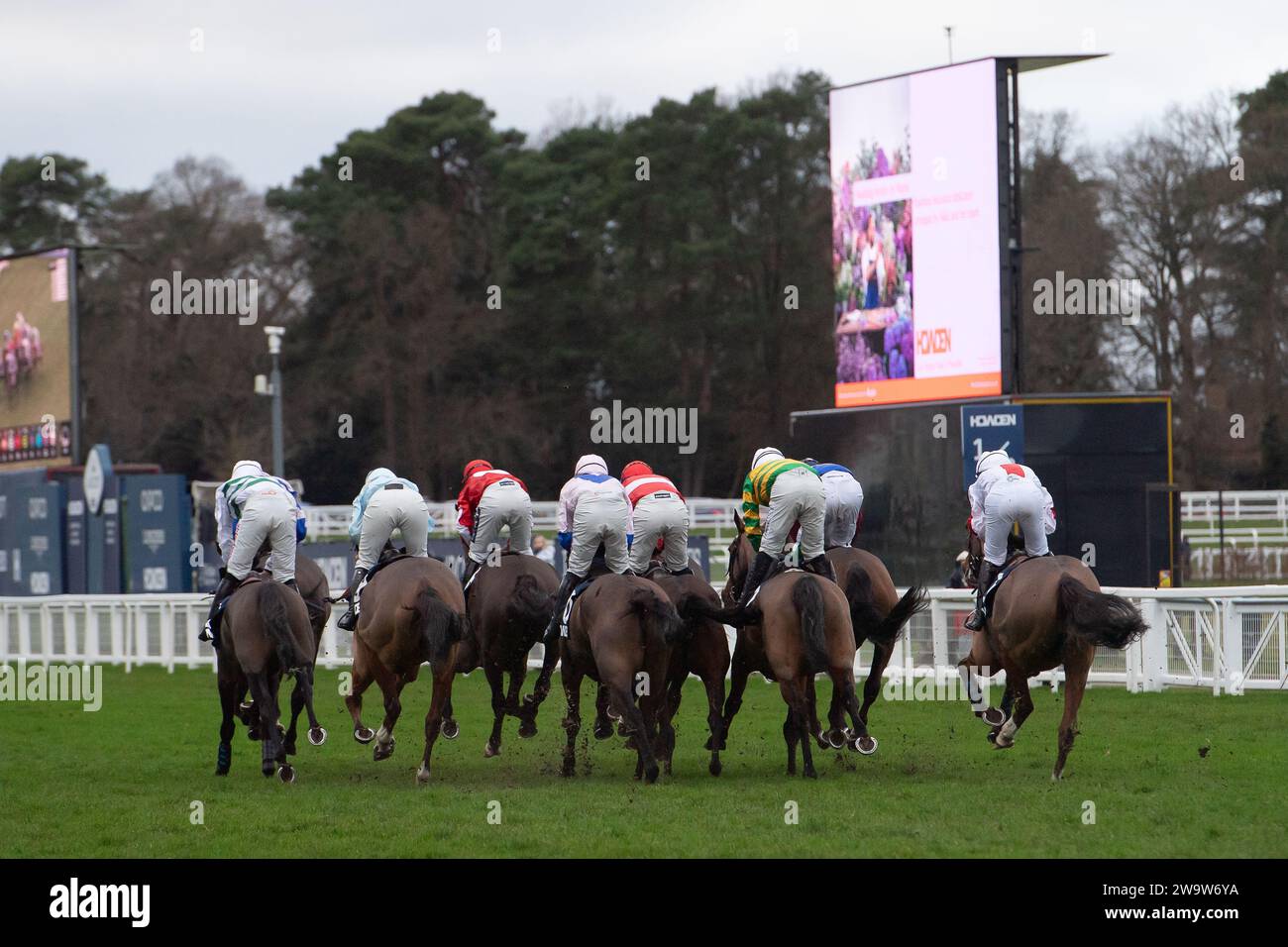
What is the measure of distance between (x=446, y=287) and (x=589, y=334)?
3.84 metres

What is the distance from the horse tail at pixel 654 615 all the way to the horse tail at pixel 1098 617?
6.81 ft

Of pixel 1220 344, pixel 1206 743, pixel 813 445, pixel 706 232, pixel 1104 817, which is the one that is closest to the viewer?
pixel 1104 817

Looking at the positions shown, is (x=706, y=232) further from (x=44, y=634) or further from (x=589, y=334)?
(x=44, y=634)

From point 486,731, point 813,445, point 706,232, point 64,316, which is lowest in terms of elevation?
point 486,731

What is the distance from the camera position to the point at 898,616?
10695 mm

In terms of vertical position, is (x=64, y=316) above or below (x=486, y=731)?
above

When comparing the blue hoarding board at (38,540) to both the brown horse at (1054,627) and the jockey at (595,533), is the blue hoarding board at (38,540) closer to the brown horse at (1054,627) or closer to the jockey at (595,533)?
the jockey at (595,533)

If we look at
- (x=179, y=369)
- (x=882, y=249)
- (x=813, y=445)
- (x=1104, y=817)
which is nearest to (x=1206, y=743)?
(x=1104, y=817)

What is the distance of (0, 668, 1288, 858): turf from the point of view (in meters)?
8.02

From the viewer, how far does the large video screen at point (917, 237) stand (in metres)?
20.9

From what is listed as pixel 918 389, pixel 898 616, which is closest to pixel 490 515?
pixel 898 616

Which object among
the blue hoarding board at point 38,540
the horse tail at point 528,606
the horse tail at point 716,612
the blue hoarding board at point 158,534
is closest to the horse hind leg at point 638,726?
the horse tail at point 716,612

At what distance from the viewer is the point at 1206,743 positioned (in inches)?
454

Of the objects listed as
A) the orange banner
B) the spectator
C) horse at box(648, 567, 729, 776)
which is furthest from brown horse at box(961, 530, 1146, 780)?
the spectator
